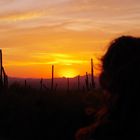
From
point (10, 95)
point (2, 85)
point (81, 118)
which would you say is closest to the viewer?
point (81, 118)

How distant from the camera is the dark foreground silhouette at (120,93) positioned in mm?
2812

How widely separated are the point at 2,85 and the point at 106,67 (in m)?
26.9

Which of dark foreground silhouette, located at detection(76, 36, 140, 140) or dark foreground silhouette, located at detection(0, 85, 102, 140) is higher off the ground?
dark foreground silhouette, located at detection(76, 36, 140, 140)

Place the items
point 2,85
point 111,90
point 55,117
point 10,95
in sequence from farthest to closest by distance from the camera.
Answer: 1. point 2,85
2. point 10,95
3. point 55,117
4. point 111,90

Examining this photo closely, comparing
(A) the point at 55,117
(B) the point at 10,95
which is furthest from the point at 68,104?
(B) the point at 10,95

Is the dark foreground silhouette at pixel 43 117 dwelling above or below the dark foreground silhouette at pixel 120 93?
below

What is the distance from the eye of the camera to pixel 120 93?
2.89m

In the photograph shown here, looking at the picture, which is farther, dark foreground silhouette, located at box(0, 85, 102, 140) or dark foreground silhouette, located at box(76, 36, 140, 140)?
dark foreground silhouette, located at box(0, 85, 102, 140)

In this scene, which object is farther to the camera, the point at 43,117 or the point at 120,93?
the point at 43,117

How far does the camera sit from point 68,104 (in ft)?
62.0

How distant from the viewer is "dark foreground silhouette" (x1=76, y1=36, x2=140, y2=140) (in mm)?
2812

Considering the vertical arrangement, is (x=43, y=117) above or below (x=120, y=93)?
below

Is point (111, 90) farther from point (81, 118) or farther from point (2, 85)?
point (2, 85)

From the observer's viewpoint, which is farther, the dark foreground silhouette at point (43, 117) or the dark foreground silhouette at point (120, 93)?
the dark foreground silhouette at point (43, 117)
